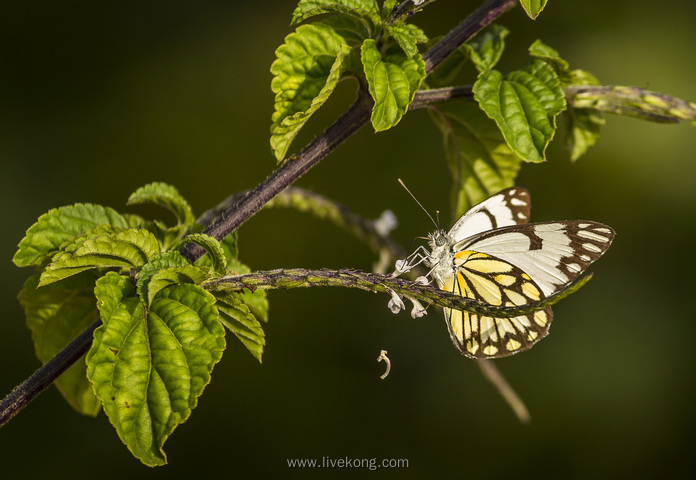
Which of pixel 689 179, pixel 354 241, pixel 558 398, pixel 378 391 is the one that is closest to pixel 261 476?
pixel 378 391

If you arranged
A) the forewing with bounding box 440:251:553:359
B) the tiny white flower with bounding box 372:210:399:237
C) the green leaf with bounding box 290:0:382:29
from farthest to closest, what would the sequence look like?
the tiny white flower with bounding box 372:210:399:237 < the forewing with bounding box 440:251:553:359 < the green leaf with bounding box 290:0:382:29

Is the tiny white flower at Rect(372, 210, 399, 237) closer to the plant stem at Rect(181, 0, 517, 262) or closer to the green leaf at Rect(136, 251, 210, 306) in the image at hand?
the plant stem at Rect(181, 0, 517, 262)

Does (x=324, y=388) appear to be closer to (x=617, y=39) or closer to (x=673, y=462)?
(x=673, y=462)

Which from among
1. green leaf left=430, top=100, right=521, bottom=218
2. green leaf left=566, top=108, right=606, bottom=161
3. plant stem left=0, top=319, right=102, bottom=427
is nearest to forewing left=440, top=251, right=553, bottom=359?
green leaf left=430, top=100, right=521, bottom=218

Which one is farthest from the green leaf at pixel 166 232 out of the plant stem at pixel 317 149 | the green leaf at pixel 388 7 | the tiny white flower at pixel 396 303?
the green leaf at pixel 388 7

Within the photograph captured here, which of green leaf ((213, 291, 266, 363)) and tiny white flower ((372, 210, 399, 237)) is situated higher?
green leaf ((213, 291, 266, 363))
